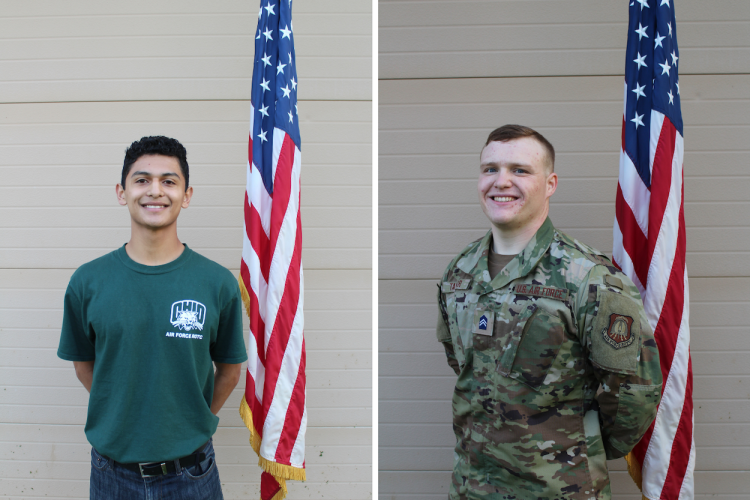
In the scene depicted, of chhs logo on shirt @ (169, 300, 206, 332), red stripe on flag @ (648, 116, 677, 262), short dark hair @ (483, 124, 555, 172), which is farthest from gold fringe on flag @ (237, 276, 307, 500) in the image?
red stripe on flag @ (648, 116, 677, 262)

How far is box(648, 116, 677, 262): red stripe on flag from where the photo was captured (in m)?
1.87

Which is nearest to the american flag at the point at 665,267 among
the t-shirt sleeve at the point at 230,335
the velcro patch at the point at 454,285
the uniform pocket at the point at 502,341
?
the uniform pocket at the point at 502,341

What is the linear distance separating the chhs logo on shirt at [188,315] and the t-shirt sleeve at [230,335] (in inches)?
4.6

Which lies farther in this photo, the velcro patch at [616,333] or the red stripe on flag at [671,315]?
the red stripe on flag at [671,315]

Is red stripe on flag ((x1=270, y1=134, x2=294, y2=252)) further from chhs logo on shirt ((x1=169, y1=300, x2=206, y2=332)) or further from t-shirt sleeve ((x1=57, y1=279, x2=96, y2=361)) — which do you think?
t-shirt sleeve ((x1=57, y1=279, x2=96, y2=361))

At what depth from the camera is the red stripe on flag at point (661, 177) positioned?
187 cm

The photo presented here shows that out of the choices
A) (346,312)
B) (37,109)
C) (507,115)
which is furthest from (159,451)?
(507,115)

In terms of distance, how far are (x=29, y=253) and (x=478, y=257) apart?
2342 mm

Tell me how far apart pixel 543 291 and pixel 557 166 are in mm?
1111

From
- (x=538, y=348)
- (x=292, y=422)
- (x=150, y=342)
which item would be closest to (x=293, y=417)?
(x=292, y=422)

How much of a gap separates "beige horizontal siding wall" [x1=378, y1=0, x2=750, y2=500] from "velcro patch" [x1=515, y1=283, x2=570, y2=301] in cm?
94

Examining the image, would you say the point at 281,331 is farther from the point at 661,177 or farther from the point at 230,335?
the point at 661,177

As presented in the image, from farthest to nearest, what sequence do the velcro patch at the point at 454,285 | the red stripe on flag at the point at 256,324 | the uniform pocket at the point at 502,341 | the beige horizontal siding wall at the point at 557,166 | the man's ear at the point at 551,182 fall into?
1. the beige horizontal siding wall at the point at 557,166
2. the red stripe on flag at the point at 256,324
3. the velcro patch at the point at 454,285
4. the man's ear at the point at 551,182
5. the uniform pocket at the point at 502,341

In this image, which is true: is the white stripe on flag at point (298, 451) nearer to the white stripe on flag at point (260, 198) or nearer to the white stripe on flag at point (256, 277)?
the white stripe on flag at point (256, 277)
